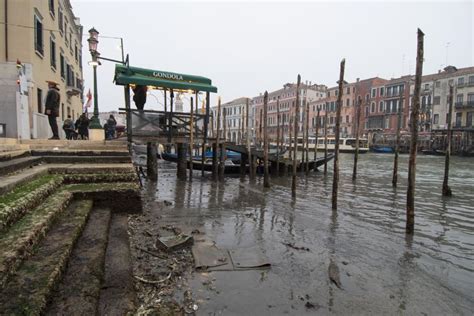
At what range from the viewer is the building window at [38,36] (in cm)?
1357

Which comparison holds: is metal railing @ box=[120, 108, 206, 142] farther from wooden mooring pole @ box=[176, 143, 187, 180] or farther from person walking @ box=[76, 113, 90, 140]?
person walking @ box=[76, 113, 90, 140]

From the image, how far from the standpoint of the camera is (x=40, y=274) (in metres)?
2.46

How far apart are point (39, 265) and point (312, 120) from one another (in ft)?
241

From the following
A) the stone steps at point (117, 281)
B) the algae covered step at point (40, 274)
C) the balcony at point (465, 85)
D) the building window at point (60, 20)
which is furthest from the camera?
the balcony at point (465, 85)

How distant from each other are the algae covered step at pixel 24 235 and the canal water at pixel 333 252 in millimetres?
1732

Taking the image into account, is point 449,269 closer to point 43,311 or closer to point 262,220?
point 262,220

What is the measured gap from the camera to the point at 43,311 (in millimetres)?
2174

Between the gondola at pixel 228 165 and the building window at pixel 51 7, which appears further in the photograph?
the gondola at pixel 228 165

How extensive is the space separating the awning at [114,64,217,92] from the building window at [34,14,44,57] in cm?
369

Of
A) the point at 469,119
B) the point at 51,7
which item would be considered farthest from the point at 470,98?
the point at 51,7

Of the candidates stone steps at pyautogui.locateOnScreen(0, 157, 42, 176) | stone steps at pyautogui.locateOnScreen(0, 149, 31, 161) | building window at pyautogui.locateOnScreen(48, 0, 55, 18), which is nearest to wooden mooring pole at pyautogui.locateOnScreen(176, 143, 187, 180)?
stone steps at pyautogui.locateOnScreen(0, 149, 31, 161)

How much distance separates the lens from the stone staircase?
2.32 m

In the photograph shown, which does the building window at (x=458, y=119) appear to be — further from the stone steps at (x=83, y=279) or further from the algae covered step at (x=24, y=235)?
the algae covered step at (x=24, y=235)

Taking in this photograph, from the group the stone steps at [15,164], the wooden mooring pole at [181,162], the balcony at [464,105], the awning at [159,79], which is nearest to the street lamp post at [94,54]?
the awning at [159,79]
